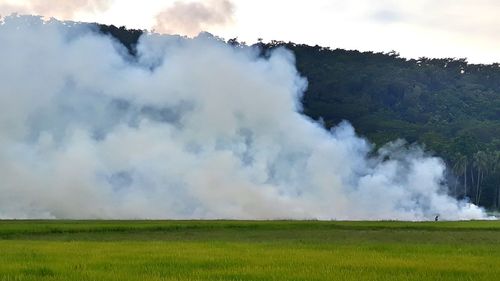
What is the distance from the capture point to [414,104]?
163 m

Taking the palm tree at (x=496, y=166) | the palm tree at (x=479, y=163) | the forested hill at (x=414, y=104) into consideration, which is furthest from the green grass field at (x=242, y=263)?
the palm tree at (x=496, y=166)

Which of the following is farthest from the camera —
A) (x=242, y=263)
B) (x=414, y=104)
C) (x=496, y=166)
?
(x=414, y=104)

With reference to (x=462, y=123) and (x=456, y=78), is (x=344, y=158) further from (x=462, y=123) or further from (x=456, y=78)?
(x=456, y=78)

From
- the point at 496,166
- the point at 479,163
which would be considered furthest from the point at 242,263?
the point at 496,166

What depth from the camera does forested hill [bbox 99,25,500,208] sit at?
119062 millimetres

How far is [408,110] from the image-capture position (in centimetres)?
16012

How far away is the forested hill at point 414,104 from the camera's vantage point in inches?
4688

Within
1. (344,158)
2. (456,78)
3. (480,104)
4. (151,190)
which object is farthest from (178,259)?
(456,78)

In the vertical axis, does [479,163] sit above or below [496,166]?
above

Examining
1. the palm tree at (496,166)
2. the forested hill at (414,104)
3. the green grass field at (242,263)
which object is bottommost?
the green grass field at (242,263)

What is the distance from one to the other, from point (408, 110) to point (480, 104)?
18.1 metres

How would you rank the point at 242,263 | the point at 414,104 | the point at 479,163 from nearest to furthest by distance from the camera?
1. the point at 242,263
2. the point at 479,163
3. the point at 414,104

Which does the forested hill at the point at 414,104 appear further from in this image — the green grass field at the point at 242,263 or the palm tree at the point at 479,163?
the green grass field at the point at 242,263

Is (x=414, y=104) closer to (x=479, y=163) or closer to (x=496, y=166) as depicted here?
(x=496, y=166)
